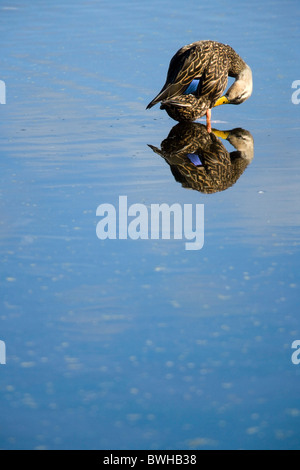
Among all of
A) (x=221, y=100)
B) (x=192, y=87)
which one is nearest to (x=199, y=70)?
(x=192, y=87)

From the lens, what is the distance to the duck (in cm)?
952

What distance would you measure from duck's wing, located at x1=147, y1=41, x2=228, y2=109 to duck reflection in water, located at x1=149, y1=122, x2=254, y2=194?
44cm

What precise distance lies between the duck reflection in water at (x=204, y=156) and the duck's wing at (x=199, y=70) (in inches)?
17.4

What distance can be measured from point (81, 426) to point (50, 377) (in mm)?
483

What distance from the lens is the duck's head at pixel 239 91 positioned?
10156mm

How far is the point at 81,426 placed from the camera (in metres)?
4.27

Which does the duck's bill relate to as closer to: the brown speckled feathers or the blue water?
the blue water
